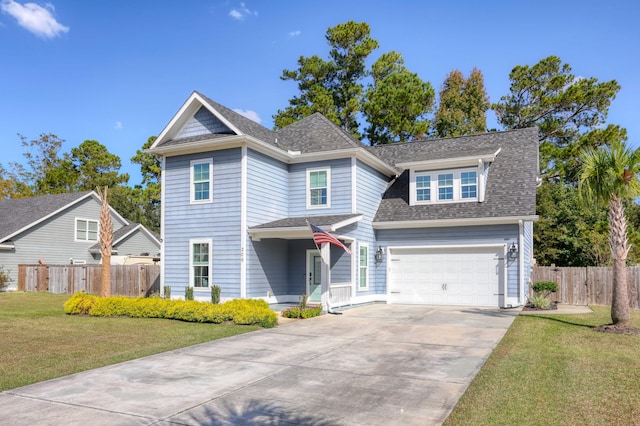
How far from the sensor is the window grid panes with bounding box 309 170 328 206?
19.5 m

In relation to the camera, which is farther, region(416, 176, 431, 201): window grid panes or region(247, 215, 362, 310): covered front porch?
region(416, 176, 431, 201): window grid panes

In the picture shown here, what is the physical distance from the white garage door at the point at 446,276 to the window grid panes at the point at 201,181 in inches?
309

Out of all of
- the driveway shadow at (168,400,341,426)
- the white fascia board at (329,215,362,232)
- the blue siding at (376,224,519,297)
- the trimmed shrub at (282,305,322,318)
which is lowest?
the trimmed shrub at (282,305,322,318)

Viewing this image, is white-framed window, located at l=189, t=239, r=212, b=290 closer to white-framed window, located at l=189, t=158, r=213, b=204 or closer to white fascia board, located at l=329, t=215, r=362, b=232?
white-framed window, located at l=189, t=158, r=213, b=204

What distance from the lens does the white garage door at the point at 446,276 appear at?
18.8 meters

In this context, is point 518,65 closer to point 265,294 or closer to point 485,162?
point 485,162

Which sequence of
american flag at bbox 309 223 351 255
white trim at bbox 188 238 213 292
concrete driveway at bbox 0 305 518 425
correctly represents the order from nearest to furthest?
1. concrete driveway at bbox 0 305 518 425
2. american flag at bbox 309 223 351 255
3. white trim at bbox 188 238 213 292

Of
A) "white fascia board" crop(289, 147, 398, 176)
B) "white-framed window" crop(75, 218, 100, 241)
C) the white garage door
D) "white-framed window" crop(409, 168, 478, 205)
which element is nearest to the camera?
"white fascia board" crop(289, 147, 398, 176)

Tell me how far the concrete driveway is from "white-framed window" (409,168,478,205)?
333 inches

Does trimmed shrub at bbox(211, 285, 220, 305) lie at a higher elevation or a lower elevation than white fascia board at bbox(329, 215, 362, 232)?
lower

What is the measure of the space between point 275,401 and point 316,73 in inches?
1412

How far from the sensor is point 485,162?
1984 centimetres

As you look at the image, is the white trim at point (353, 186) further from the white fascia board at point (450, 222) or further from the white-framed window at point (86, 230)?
the white-framed window at point (86, 230)

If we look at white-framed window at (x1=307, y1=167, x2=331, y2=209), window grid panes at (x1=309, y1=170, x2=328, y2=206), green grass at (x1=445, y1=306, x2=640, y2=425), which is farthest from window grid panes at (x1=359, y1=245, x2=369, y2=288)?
green grass at (x1=445, y1=306, x2=640, y2=425)
